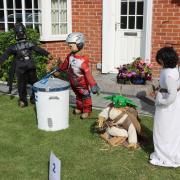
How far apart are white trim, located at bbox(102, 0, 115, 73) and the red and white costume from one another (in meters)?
3.39

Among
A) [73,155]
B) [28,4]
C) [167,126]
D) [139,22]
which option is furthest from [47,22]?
[167,126]

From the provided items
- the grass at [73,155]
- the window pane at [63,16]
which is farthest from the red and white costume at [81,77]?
the window pane at [63,16]

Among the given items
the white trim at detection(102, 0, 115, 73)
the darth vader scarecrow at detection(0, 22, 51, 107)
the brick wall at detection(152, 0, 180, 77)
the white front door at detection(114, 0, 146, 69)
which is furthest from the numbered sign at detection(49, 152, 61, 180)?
the white trim at detection(102, 0, 115, 73)

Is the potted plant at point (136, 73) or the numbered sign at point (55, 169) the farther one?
the potted plant at point (136, 73)

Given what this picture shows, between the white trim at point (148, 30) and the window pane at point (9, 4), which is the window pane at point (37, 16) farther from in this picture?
the white trim at point (148, 30)

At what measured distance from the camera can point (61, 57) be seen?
403 inches

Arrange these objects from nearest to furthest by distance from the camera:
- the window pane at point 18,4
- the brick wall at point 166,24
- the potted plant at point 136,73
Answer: the potted plant at point 136,73 → the brick wall at point 166,24 → the window pane at point 18,4

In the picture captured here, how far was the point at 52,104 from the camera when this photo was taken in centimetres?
567

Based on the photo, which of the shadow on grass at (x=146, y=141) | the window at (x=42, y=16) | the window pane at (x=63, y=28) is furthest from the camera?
the window pane at (x=63, y=28)

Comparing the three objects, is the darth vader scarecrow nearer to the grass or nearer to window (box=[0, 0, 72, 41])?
the grass

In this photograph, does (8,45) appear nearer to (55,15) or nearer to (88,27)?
(55,15)

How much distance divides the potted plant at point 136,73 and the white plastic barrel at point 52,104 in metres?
2.90

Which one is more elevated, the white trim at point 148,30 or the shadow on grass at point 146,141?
the white trim at point 148,30

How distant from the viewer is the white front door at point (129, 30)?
9.26 meters
